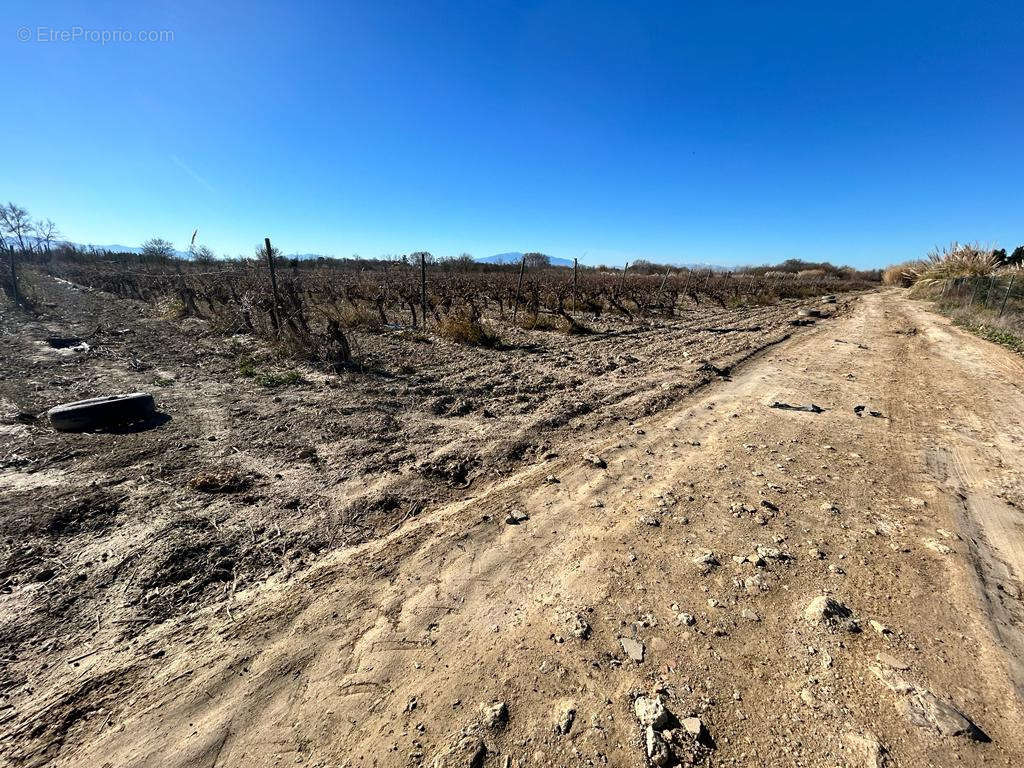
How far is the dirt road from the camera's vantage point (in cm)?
161

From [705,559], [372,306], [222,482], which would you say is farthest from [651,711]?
[372,306]

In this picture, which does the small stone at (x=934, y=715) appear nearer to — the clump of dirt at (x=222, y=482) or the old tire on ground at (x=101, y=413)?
the clump of dirt at (x=222, y=482)

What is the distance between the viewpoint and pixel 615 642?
2008 mm

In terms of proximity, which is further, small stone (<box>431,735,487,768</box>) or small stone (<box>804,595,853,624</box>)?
small stone (<box>804,595,853,624</box>)

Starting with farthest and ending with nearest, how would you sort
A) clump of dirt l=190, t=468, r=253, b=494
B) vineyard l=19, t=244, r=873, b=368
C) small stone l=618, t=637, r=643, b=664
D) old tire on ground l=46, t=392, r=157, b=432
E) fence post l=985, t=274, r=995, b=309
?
fence post l=985, t=274, r=995, b=309, vineyard l=19, t=244, r=873, b=368, old tire on ground l=46, t=392, r=157, b=432, clump of dirt l=190, t=468, r=253, b=494, small stone l=618, t=637, r=643, b=664

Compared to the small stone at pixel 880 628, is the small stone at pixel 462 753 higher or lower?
lower

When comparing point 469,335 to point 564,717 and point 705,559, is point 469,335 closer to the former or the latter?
point 705,559

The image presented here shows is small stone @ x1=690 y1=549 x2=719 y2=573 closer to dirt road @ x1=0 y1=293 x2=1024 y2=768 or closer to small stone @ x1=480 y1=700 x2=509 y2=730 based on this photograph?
dirt road @ x1=0 y1=293 x2=1024 y2=768

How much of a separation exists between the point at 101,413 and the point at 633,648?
19.0ft

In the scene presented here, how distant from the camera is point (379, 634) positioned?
6.83ft

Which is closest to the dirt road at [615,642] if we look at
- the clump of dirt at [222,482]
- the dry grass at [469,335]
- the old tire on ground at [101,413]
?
the clump of dirt at [222,482]

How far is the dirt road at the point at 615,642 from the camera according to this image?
1.61 metres

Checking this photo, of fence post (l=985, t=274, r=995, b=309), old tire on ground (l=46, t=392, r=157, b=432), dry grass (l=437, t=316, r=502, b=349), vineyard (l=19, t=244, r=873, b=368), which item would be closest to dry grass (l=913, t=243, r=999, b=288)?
fence post (l=985, t=274, r=995, b=309)

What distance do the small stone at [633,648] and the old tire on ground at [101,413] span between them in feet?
18.7
